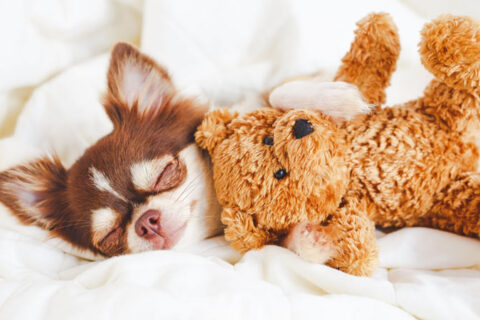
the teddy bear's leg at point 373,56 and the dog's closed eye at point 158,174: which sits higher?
the teddy bear's leg at point 373,56

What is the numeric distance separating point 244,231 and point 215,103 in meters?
0.76

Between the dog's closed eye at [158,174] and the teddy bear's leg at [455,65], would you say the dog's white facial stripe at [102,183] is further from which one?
the teddy bear's leg at [455,65]

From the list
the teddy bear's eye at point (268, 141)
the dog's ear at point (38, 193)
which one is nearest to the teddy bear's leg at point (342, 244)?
the teddy bear's eye at point (268, 141)

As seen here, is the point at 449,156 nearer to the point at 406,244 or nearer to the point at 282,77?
the point at 406,244

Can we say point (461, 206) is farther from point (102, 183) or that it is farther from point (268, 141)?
point (102, 183)

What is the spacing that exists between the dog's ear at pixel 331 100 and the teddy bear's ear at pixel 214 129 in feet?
0.55

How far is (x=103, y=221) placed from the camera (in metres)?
1.03

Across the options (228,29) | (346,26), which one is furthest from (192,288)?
(346,26)

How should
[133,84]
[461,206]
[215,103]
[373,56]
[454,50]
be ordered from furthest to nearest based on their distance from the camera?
[215,103], [133,84], [373,56], [461,206], [454,50]

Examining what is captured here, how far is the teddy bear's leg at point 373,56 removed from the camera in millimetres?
997

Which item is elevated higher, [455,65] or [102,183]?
[455,65]

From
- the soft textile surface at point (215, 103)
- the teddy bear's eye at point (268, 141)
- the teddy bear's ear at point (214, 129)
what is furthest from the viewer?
the teddy bear's ear at point (214, 129)

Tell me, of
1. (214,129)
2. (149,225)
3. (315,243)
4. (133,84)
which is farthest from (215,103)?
(315,243)

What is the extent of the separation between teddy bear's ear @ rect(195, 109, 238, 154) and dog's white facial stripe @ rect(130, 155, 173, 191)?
138 mm
